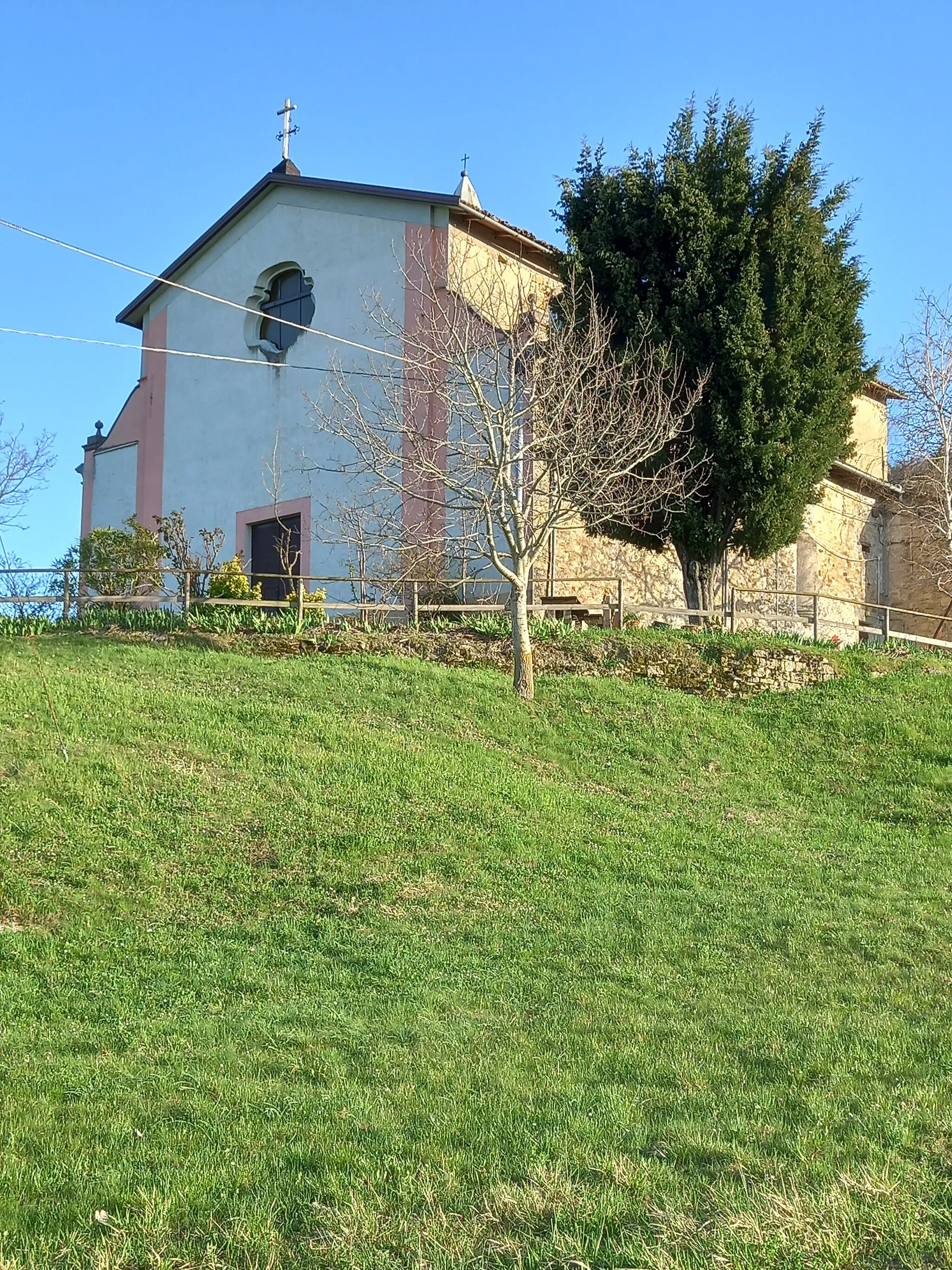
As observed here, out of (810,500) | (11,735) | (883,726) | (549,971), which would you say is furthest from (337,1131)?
(810,500)

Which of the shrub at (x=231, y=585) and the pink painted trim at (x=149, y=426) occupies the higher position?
the pink painted trim at (x=149, y=426)

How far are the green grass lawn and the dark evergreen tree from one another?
4583 mm

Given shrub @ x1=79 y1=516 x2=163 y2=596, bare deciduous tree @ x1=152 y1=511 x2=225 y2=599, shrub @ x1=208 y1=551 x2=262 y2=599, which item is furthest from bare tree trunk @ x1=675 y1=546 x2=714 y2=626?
shrub @ x1=79 y1=516 x2=163 y2=596

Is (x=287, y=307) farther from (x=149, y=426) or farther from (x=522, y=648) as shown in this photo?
(x=522, y=648)

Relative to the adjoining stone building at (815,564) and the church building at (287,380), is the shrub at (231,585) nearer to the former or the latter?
the church building at (287,380)

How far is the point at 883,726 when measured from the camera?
51.8ft

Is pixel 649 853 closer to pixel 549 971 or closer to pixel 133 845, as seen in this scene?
pixel 549 971

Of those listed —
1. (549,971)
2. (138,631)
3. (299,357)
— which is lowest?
(549,971)

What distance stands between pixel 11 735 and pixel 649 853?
6.29m

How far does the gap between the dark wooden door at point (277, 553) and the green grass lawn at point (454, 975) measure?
5.46m

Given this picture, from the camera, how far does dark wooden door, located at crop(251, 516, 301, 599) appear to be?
20.9 metres

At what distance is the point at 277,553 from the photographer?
71.7ft

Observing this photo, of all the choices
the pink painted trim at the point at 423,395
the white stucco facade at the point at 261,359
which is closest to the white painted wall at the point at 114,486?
the white stucco facade at the point at 261,359

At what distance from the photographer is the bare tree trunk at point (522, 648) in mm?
15156
